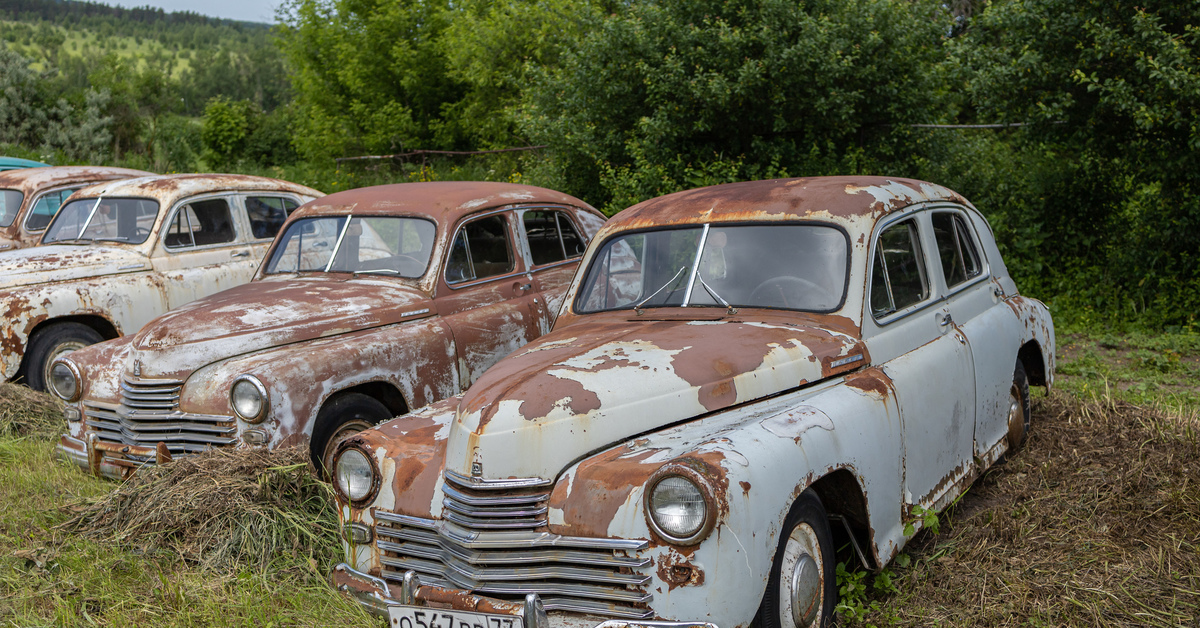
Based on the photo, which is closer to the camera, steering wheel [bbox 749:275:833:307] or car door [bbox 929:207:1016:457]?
steering wheel [bbox 749:275:833:307]

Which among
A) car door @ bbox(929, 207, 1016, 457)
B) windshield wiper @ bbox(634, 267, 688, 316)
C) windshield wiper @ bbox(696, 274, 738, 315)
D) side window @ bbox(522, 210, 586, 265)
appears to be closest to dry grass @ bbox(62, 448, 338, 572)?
windshield wiper @ bbox(634, 267, 688, 316)

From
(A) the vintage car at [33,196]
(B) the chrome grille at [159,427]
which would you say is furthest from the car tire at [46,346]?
(A) the vintage car at [33,196]

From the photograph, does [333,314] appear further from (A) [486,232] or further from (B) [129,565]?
(B) [129,565]

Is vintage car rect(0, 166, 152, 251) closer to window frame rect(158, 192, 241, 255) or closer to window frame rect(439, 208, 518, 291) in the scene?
window frame rect(158, 192, 241, 255)

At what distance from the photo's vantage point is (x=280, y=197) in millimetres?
8484

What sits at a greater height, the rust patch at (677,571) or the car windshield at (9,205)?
the car windshield at (9,205)

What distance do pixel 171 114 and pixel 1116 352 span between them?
34851mm

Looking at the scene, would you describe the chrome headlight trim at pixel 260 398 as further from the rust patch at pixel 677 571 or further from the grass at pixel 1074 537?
the grass at pixel 1074 537

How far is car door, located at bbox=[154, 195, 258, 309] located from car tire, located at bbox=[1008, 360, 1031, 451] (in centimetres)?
630

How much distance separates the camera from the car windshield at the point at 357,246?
227 inches

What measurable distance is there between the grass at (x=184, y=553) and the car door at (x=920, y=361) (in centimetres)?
226

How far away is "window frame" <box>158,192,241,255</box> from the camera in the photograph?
773 centimetres

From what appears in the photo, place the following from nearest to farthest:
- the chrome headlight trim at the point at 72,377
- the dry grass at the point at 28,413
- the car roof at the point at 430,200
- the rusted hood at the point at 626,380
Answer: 1. the rusted hood at the point at 626,380
2. the chrome headlight trim at the point at 72,377
3. the car roof at the point at 430,200
4. the dry grass at the point at 28,413

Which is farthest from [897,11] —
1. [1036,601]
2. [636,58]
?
[1036,601]
